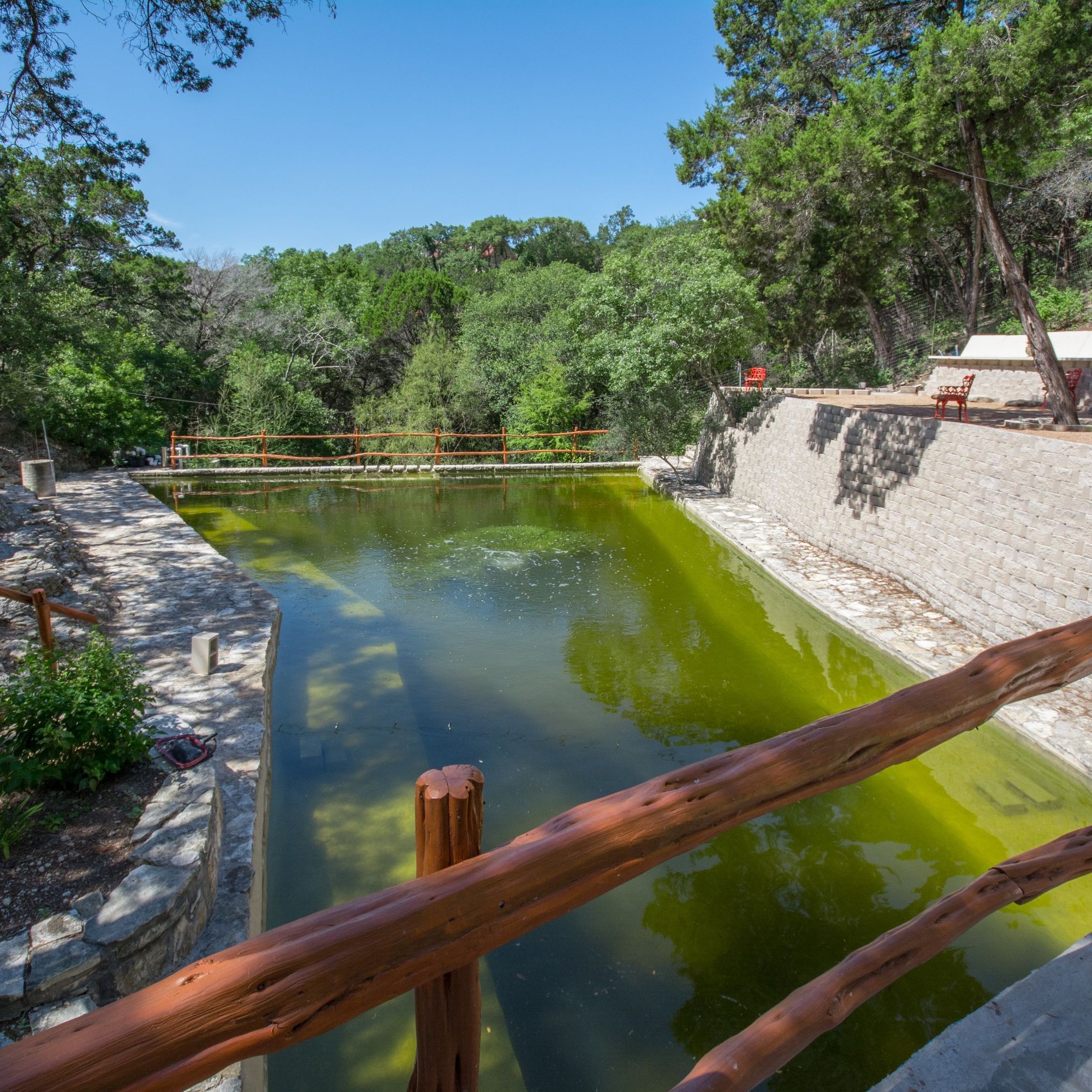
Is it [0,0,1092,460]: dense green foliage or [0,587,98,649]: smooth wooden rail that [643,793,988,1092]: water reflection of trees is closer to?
[0,587,98,649]: smooth wooden rail

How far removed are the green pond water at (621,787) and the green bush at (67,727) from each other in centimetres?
106

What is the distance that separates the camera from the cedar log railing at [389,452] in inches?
645

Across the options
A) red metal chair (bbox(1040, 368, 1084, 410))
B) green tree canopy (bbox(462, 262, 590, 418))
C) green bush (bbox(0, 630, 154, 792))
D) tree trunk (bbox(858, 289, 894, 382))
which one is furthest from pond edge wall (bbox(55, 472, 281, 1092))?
tree trunk (bbox(858, 289, 894, 382))

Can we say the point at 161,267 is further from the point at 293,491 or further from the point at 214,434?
the point at 293,491

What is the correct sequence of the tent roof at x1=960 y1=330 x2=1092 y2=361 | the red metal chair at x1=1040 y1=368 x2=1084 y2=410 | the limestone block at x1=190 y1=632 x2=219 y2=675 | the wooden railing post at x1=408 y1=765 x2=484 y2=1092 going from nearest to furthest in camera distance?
the wooden railing post at x1=408 y1=765 x2=484 y2=1092
the limestone block at x1=190 y1=632 x2=219 y2=675
the red metal chair at x1=1040 y1=368 x2=1084 y2=410
the tent roof at x1=960 y1=330 x2=1092 y2=361

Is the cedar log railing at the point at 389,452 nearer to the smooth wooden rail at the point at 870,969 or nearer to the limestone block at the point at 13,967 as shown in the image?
the limestone block at the point at 13,967

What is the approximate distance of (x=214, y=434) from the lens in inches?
680

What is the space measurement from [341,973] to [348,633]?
652 centimetres

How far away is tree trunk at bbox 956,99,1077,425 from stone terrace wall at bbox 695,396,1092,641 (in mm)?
2123

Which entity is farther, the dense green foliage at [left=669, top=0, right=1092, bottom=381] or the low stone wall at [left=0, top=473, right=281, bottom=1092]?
the dense green foliage at [left=669, top=0, right=1092, bottom=381]

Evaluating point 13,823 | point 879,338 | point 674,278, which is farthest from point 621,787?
point 879,338

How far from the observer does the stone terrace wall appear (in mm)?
5816

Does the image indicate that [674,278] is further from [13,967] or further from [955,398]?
[13,967]

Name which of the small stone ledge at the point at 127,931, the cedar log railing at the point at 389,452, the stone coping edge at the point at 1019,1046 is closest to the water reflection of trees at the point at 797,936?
the stone coping edge at the point at 1019,1046
